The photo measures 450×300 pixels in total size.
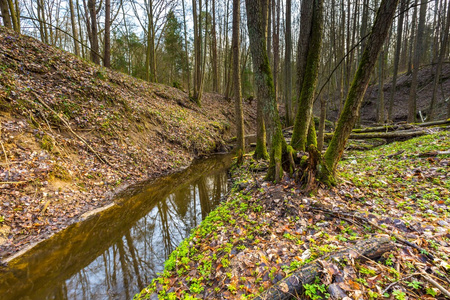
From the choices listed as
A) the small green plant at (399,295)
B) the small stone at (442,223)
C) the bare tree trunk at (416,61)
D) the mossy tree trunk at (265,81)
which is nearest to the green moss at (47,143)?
the mossy tree trunk at (265,81)

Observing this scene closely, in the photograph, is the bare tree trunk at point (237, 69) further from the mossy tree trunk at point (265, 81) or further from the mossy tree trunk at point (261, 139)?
the mossy tree trunk at point (265, 81)

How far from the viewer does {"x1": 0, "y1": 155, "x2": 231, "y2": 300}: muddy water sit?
3.38 meters

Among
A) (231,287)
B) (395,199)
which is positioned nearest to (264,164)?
(395,199)

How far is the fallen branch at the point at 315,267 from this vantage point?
218 centimetres

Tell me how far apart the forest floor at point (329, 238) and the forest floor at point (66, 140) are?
11.8ft

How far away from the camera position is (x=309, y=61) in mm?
5258

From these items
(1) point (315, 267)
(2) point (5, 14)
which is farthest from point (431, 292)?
(2) point (5, 14)

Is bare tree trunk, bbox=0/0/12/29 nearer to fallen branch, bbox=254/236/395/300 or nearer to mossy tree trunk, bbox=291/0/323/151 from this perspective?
mossy tree trunk, bbox=291/0/323/151

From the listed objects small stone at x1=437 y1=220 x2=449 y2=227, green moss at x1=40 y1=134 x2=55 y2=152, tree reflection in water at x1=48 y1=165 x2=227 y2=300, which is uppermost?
green moss at x1=40 y1=134 x2=55 y2=152

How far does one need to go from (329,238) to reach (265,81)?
3.65 metres

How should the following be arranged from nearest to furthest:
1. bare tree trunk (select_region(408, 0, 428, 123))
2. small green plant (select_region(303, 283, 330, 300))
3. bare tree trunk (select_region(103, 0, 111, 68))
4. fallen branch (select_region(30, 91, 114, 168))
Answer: small green plant (select_region(303, 283, 330, 300)) < fallen branch (select_region(30, 91, 114, 168)) < bare tree trunk (select_region(408, 0, 428, 123)) < bare tree trunk (select_region(103, 0, 111, 68))

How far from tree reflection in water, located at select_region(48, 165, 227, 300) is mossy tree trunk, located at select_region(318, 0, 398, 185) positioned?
350 centimetres

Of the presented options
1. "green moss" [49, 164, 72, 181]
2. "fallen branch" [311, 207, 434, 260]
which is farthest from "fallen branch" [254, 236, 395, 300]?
"green moss" [49, 164, 72, 181]

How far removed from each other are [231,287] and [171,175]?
668cm
